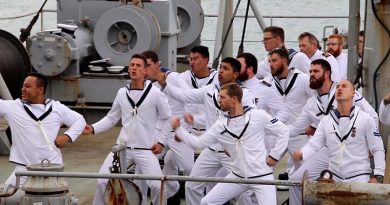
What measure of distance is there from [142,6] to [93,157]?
2.75 meters

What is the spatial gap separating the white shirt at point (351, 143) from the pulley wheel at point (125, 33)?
21.2 feet

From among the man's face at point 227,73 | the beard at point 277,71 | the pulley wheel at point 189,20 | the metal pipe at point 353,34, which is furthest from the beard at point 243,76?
the pulley wheel at point 189,20

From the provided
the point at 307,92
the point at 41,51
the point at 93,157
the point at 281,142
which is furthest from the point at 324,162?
the point at 41,51

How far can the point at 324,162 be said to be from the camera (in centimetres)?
1003

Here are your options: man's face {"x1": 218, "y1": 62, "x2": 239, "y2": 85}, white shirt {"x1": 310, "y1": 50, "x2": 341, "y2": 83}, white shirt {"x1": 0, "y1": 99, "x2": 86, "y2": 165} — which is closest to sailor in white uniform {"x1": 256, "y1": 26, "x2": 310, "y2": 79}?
white shirt {"x1": 310, "y1": 50, "x2": 341, "y2": 83}

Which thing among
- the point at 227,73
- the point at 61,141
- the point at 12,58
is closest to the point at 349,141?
the point at 227,73

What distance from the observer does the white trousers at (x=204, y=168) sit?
10258mm

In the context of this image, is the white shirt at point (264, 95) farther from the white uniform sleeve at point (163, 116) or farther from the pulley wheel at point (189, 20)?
the pulley wheel at point (189, 20)

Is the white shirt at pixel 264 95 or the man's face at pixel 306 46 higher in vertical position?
the man's face at pixel 306 46

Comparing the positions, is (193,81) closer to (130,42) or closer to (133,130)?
(133,130)

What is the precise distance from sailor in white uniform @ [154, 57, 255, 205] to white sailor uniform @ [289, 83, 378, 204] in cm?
71

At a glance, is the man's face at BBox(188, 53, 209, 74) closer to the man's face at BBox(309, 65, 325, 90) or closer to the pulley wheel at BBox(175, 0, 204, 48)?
the man's face at BBox(309, 65, 325, 90)

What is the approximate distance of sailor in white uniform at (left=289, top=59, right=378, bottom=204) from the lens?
10.1m

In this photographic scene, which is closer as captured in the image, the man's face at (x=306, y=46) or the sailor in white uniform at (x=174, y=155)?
the sailor in white uniform at (x=174, y=155)
